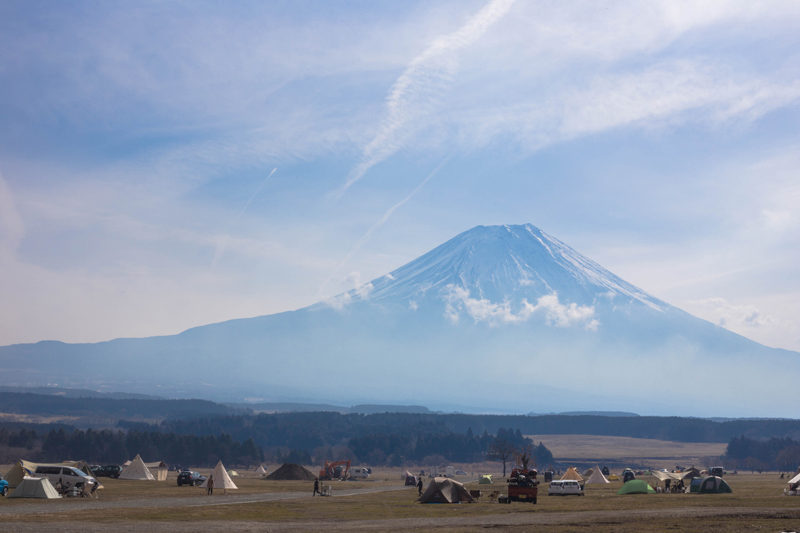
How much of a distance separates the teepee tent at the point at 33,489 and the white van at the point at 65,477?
315 cm

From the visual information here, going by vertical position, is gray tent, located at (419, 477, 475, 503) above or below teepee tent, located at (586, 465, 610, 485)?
above

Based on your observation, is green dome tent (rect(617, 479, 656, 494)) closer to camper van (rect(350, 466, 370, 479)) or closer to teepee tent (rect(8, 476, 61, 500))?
teepee tent (rect(8, 476, 61, 500))

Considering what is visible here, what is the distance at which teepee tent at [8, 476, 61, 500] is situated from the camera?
4794 cm

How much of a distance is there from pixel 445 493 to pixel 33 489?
24723 millimetres

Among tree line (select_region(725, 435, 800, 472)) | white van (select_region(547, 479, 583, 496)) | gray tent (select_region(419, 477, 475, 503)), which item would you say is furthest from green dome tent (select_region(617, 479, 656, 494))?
tree line (select_region(725, 435, 800, 472))

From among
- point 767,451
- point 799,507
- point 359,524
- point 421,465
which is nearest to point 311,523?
point 359,524

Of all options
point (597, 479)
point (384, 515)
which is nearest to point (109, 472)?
point (597, 479)

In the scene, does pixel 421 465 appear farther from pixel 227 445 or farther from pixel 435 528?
pixel 435 528

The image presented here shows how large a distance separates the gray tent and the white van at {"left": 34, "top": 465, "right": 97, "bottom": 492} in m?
21.9

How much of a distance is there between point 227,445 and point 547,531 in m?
141

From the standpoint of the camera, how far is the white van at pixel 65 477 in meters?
53.1

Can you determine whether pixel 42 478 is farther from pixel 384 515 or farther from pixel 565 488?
pixel 565 488

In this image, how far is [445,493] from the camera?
52.3 metres

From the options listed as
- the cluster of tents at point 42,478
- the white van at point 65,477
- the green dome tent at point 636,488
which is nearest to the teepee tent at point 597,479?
the green dome tent at point 636,488
